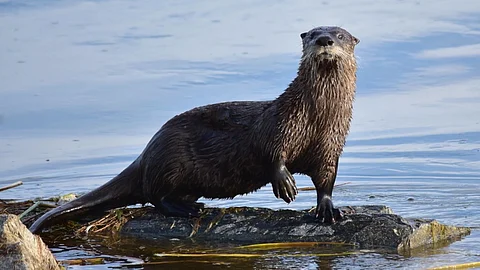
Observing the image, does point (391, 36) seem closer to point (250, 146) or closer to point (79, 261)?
point (250, 146)

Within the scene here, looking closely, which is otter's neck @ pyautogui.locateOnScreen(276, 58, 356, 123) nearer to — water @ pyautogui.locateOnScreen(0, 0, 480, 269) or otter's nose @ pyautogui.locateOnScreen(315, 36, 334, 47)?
otter's nose @ pyautogui.locateOnScreen(315, 36, 334, 47)

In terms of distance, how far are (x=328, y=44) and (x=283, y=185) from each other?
2.32ft

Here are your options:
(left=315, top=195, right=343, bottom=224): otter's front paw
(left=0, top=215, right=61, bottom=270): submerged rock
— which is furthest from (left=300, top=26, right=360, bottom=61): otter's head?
(left=0, top=215, right=61, bottom=270): submerged rock

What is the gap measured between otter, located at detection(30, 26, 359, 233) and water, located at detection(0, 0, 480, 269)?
465mm

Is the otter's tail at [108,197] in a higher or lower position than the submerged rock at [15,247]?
higher

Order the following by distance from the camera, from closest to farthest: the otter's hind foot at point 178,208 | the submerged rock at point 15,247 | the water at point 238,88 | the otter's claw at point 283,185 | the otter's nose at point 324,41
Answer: the submerged rock at point 15,247 < the otter's nose at point 324,41 < the otter's claw at point 283,185 < the otter's hind foot at point 178,208 < the water at point 238,88

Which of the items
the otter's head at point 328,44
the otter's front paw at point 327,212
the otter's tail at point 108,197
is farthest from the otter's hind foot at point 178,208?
the otter's head at point 328,44

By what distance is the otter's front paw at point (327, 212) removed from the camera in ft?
19.1

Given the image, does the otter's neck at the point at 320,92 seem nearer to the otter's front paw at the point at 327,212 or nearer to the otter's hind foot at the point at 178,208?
the otter's front paw at the point at 327,212

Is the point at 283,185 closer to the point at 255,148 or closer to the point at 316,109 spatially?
the point at 255,148

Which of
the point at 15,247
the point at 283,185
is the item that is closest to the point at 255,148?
the point at 283,185

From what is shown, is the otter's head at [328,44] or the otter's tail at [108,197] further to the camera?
the otter's tail at [108,197]

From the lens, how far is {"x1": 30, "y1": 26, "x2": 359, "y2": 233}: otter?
583cm

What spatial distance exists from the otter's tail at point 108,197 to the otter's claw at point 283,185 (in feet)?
2.85
